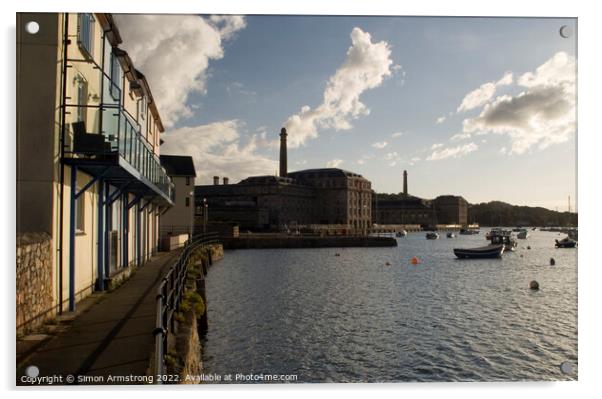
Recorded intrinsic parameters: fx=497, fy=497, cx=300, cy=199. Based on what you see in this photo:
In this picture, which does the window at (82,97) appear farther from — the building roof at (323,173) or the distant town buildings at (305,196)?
the building roof at (323,173)

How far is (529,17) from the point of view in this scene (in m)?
9.57

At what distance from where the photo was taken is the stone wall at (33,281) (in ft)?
28.9

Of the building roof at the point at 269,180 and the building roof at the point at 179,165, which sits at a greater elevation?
the building roof at the point at 269,180

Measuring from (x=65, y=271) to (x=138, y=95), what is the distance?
1394 centimetres

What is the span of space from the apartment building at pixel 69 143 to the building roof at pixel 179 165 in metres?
45.0

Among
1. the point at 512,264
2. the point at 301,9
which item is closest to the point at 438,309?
the point at 301,9

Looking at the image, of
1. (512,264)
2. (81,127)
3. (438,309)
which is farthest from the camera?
(512,264)

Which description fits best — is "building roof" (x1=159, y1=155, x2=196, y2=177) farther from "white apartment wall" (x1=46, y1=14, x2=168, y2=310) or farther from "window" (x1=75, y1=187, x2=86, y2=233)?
"window" (x1=75, y1=187, x2=86, y2=233)

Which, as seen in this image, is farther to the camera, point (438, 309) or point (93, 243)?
point (438, 309)

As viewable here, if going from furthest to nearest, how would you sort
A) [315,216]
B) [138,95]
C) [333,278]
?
[315,216]
[333,278]
[138,95]

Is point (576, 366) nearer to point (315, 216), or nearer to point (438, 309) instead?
point (438, 309)

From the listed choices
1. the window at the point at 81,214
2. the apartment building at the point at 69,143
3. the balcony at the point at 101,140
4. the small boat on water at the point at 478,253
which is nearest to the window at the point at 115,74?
the apartment building at the point at 69,143

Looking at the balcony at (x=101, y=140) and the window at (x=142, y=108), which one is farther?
the window at (x=142, y=108)

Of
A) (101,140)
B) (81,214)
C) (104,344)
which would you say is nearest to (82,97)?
(101,140)
